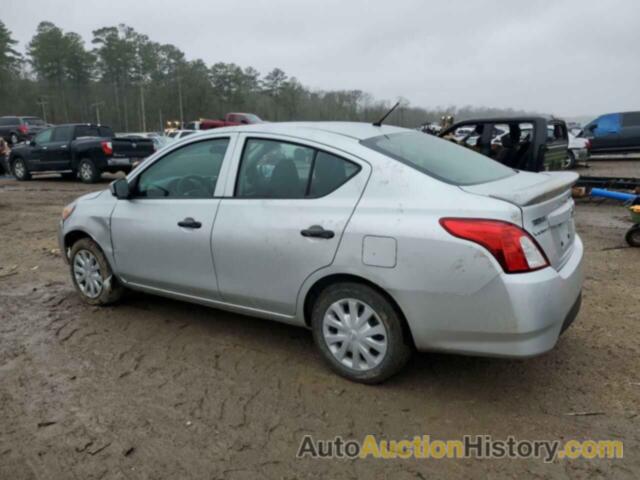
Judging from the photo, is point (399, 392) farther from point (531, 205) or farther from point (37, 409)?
point (37, 409)

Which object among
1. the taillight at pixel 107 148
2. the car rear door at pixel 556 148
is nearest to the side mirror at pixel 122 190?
the car rear door at pixel 556 148

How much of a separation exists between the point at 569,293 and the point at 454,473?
47.3 inches

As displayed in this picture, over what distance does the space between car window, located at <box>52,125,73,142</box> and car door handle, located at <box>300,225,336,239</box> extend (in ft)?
46.1

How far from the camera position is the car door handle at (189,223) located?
369cm

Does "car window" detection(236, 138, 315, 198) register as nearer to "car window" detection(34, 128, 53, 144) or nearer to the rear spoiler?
the rear spoiler

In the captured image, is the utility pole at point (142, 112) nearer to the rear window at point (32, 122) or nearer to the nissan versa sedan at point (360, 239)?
the rear window at point (32, 122)

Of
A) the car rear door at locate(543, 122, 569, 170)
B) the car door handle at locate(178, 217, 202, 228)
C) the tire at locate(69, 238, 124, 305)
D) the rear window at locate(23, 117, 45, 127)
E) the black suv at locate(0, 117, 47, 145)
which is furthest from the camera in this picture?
the rear window at locate(23, 117, 45, 127)

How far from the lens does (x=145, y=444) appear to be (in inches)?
107

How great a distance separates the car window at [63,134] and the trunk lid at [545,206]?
Answer: 14620 millimetres

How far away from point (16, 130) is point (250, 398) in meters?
32.7

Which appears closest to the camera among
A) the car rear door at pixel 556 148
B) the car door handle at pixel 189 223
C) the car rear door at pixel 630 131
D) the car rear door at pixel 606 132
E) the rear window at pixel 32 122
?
the car door handle at pixel 189 223

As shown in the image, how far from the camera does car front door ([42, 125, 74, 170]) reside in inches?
591

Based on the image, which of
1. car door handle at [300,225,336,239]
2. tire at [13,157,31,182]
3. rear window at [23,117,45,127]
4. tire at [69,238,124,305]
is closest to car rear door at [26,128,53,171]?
tire at [13,157,31,182]

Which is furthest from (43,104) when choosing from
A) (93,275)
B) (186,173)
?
(186,173)
